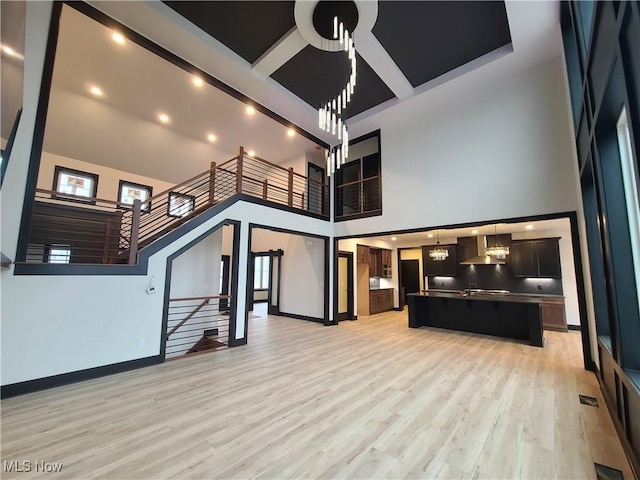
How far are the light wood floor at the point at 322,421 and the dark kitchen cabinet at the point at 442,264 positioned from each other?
501 cm

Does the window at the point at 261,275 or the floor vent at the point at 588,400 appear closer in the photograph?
the floor vent at the point at 588,400

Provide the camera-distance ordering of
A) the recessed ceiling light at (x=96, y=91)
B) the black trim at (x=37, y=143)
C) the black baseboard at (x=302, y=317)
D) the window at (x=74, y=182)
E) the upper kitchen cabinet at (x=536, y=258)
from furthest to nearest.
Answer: the black baseboard at (x=302, y=317), the upper kitchen cabinet at (x=536, y=258), the window at (x=74, y=182), the recessed ceiling light at (x=96, y=91), the black trim at (x=37, y=143)

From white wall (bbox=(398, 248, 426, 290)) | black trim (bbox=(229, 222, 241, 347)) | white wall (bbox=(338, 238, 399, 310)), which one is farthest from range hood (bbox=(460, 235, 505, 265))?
black trim (bbox=(229, 222, 241, 347))

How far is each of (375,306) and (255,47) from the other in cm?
821

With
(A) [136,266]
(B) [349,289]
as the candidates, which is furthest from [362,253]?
(A) [136,266]

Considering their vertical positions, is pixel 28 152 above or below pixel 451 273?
above

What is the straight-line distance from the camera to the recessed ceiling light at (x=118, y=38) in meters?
4.50

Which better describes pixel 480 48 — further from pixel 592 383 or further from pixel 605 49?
pixel 592 383

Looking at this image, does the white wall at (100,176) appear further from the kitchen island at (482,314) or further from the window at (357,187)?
the kitchen island at (482,314)

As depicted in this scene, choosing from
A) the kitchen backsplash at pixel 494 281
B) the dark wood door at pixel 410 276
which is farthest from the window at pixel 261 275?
the kitchen backsplash at pixel 494 281

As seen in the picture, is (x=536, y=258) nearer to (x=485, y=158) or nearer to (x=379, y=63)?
(x=485, y=158)

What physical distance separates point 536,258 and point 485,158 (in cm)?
454

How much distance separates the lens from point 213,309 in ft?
21.1

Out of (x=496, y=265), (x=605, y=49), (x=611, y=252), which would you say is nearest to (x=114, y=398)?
(x=611, y=252)
